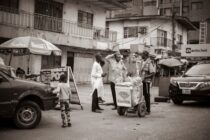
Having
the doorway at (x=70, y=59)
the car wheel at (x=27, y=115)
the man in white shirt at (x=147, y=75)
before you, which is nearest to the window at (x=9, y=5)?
the doorway at (x=70, y=59)

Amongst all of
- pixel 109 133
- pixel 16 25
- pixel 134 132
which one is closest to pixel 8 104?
pixel 109 133

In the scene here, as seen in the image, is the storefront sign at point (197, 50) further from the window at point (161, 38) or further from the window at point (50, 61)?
the window at point (50, 61)

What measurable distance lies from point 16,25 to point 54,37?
114 inches

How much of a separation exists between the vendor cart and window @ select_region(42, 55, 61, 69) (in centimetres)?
1191

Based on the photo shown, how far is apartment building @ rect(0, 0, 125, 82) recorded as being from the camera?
1802 centimetres

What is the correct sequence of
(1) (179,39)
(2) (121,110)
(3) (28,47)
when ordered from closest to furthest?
(2) (121,110)
(3) (28,47)
(1) (179,39)

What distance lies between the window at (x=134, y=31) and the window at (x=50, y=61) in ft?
48.9

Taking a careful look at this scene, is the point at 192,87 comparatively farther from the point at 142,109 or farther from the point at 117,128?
the point at 117,128

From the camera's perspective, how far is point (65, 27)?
70.9 feet

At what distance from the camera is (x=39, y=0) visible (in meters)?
20.0

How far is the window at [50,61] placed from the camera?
66.9ft

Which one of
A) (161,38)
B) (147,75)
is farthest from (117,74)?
(161,38)

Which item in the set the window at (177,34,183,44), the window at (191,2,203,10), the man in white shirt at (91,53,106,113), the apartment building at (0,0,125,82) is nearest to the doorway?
the apartment building at (0,0,125,82)

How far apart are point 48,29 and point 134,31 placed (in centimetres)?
1653
